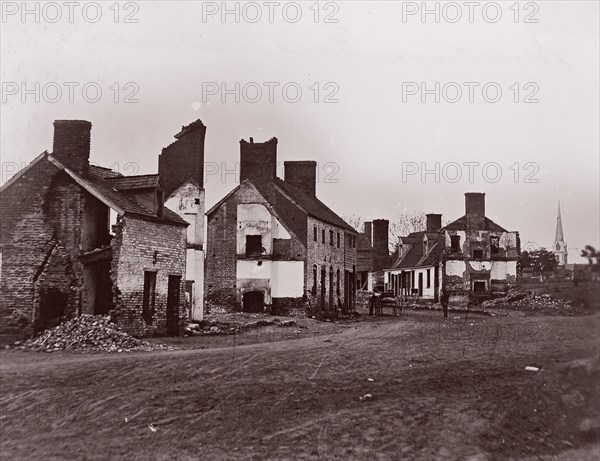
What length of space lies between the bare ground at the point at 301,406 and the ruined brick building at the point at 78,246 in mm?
3243

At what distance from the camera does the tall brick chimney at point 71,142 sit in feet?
67.6

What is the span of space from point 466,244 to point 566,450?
41285mm

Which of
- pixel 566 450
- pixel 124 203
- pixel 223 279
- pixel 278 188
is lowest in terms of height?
pixel 566 450

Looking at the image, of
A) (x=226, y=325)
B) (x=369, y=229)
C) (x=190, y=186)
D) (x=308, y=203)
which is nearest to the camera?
(x=226, y=325)

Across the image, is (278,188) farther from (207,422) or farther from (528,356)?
(207,422)

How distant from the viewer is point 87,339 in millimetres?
17859

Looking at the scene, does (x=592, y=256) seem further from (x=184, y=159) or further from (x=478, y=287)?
(x=478, y=287)

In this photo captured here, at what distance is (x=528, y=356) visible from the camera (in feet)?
51.6

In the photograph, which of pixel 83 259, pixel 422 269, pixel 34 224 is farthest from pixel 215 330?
pixel 422 269

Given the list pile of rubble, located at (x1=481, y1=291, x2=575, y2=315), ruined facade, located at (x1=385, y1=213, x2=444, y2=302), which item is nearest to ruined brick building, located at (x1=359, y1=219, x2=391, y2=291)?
ruined facade, located at (x1=385, y1=213, x2=444, y2=302)

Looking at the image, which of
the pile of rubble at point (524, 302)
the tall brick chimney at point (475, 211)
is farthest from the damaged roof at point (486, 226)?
the pile of rubble at point (524, 302)

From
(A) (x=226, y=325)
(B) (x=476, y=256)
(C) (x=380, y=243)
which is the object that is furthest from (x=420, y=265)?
(A) (x=226, y=325)

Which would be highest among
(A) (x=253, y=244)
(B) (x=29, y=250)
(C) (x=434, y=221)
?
(C) (x=434, y=221)

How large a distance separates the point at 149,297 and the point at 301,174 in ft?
78.6
